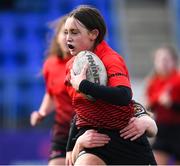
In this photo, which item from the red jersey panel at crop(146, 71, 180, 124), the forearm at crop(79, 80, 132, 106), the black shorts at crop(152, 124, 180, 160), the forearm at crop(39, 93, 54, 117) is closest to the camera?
the forearm at crop(79, 80, 132, 106)

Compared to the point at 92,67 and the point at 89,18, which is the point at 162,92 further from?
the point at 92,67

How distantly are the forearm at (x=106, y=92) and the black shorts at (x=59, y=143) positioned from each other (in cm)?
170

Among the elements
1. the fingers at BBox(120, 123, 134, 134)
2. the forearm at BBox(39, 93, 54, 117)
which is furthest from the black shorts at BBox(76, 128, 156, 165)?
the forearm at BBox(39, 93, 54, 117)

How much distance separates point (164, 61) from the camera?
7816mm

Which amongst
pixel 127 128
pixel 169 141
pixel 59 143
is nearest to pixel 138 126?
pixel 127 128

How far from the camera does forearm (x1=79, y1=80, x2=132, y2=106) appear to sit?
3596 millimetres

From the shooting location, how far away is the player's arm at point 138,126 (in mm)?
3812

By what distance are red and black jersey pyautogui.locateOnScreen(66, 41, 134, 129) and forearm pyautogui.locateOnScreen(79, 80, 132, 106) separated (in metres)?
0.07

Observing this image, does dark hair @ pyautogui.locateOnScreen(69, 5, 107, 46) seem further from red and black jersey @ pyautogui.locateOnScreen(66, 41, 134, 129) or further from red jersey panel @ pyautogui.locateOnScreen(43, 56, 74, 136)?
red jersey panel @ pyautogui.locateOnScreen(43, 56, 74, 136)

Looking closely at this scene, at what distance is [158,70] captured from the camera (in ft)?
26.7

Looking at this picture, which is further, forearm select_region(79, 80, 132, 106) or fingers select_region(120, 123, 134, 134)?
fingers select_region(120, 123, 134, 134)

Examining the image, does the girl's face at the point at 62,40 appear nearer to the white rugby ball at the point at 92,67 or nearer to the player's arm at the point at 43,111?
the player's arm at the point at 43,111

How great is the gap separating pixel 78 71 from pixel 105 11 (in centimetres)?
931

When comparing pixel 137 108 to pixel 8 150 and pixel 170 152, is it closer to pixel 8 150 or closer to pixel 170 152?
pixel 170 152
